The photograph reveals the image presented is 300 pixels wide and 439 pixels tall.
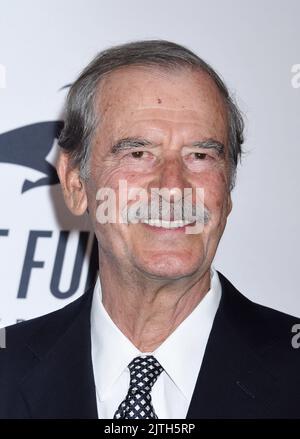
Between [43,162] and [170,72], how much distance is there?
639 millimetres

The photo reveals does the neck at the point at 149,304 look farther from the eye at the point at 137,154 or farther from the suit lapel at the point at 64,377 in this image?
the eye at the point at 137,154

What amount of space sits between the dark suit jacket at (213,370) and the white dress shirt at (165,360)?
3 centimetres

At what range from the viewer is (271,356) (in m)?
2.05

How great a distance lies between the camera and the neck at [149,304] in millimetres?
2104

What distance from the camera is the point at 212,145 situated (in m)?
2.10

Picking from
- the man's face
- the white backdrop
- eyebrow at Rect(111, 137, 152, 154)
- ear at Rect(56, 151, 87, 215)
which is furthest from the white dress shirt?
the white backdrop

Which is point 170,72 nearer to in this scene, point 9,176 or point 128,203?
point 128,203

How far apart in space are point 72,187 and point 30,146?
1.27 feet

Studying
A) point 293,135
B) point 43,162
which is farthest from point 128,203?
point 293,135

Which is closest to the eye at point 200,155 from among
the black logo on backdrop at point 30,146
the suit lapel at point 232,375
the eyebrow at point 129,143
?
the eyebrow at point 129,143

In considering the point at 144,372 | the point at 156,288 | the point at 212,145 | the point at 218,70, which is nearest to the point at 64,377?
the point at 144,372

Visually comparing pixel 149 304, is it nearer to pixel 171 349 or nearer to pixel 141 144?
pixel 171 349

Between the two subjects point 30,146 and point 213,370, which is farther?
point 30,146

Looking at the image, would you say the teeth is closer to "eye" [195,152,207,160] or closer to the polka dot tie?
"eye" [195,152,207,160]
